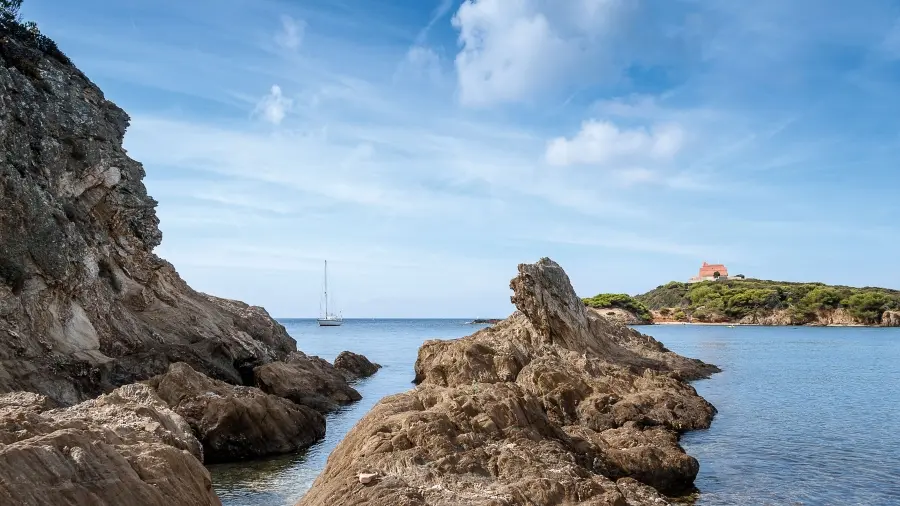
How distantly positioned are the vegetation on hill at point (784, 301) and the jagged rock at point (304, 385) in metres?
139

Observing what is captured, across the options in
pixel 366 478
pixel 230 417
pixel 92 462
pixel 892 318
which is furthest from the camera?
pixel 892 318

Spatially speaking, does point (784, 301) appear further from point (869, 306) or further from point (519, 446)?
point (519, 446)

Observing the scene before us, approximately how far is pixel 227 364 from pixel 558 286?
2101 centimetres

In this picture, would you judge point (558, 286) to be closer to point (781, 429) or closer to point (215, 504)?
point (781, 429)

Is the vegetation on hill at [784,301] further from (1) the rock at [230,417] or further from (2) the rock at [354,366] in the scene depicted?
(1) the rock at [230,417]

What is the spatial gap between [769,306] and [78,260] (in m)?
156

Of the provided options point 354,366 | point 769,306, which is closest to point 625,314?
point 769,306

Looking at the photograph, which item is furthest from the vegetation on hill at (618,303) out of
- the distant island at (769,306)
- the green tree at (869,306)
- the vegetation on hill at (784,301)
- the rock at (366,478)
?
the rock at (366,478)

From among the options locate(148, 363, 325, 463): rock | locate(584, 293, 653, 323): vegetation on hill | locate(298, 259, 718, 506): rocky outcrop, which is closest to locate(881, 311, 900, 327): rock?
locate(584, 293, 653, 323): vegetation on hill

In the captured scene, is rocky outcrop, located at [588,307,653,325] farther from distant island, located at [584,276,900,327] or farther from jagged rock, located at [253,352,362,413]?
jagged rock, located at [253,352,362,413]

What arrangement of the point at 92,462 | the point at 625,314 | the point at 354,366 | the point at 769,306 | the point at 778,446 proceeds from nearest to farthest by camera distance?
1. the point at 92,462
2. the point at 778,446
3. the point at 354,366
4. the point at 625,314
5. the point at 769,306

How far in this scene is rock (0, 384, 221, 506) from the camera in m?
8.39

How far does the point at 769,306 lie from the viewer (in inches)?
6191

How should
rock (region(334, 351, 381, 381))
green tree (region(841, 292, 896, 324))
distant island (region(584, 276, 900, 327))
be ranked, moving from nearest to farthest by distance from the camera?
rock (region(334, 351, 381, 381)) < green tree (region(841, 292, 896, 324)) < distant island (region(584, 276, 900, 327))
